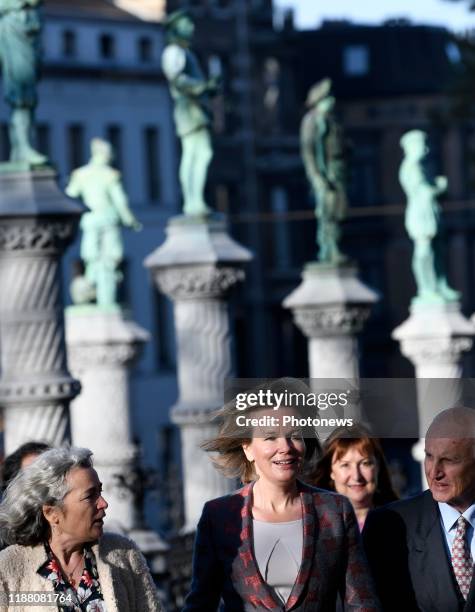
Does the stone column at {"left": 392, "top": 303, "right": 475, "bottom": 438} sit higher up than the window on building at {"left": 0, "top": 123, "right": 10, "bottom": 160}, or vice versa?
the window on building at {"left": 0, "top": 123, "right": 10, "bottom": 160}

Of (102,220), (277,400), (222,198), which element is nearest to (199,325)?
(102,220)

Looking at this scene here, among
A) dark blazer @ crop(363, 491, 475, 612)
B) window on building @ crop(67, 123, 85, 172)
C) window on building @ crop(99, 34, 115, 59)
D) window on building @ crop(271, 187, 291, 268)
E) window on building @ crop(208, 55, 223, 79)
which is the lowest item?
window on building @ crop(271, 187, 291, 268)

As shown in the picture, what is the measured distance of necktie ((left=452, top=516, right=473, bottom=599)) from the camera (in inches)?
345

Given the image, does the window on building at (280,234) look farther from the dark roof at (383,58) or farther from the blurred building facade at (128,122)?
the blurred building facade at (128,122)

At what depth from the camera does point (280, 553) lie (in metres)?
8.62

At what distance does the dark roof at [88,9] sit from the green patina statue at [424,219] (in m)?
32.0

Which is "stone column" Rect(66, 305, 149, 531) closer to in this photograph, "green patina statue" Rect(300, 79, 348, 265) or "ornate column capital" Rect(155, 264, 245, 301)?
"ornate column capital" Rect(155, 264, 245, 301)

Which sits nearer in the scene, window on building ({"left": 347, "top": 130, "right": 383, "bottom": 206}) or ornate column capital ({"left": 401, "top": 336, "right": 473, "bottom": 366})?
ornate column capital ({"left": 401, "top": 336, "right": 473, "bottom": 366})

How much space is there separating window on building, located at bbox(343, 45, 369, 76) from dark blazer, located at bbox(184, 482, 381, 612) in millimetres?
60682

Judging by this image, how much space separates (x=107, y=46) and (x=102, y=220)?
35.4m

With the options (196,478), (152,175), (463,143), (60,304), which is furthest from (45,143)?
(60,304)

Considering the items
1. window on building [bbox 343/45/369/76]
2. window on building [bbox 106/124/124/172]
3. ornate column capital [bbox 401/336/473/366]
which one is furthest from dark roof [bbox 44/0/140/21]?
ornate column capital [bbox 401/336/473/366]

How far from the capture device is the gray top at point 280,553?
8586mm

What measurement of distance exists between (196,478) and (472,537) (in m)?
11.6
